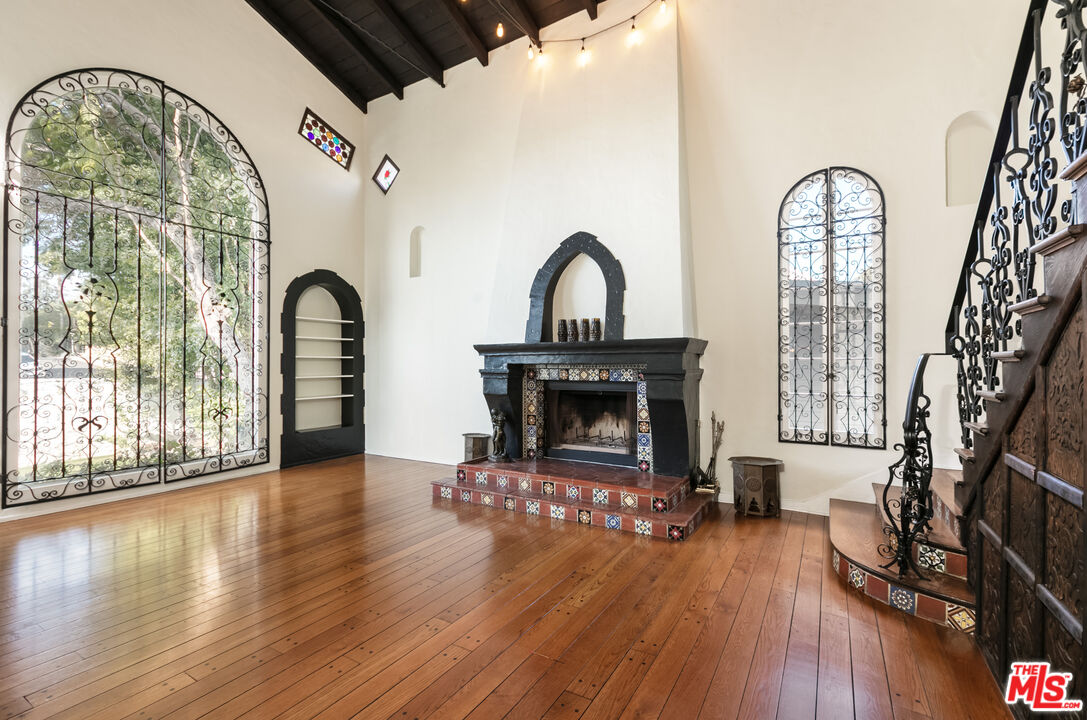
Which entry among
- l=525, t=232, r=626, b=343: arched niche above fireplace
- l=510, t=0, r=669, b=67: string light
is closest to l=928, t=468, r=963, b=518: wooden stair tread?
l=525, t=232, r=626, b=343: arched niche above fireplace

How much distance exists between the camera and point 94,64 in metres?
4.59

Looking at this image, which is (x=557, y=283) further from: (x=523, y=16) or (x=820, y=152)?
(x=523, y=16)

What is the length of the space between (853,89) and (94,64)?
20.9 feet

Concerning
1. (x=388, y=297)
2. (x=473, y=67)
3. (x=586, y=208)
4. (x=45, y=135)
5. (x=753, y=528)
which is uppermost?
(x=473, y=67)

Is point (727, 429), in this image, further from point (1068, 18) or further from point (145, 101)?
point (145, 101)

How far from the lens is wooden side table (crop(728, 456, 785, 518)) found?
13.6 feet

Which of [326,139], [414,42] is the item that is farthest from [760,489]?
[326,139]

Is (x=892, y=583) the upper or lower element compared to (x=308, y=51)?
lower

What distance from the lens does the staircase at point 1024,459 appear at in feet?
5.03

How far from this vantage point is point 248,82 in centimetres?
573

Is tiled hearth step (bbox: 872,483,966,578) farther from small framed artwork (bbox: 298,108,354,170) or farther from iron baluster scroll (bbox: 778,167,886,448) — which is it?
small framed artwork (bbox: 298,108,354,170)

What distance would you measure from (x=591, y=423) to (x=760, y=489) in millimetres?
1688

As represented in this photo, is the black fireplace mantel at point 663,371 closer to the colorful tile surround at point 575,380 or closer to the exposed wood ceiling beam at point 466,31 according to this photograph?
the colorful tile surround at point 575,380

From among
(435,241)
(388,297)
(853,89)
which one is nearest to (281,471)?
(388,297)
